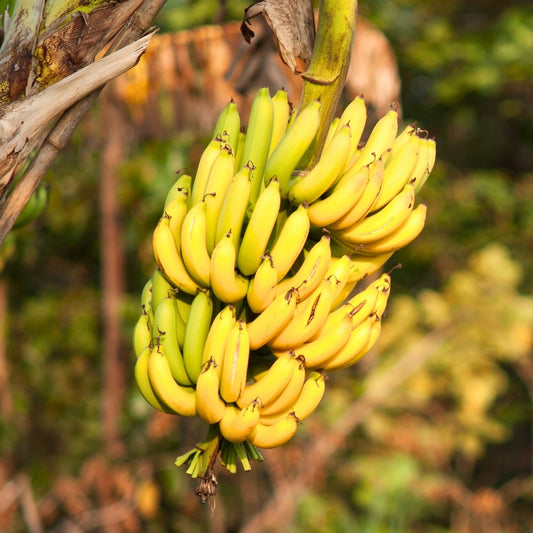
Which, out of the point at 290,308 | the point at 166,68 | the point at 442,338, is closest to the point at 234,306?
the point at 290,308

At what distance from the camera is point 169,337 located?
96 cm

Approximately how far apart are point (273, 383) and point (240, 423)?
62 millimetres

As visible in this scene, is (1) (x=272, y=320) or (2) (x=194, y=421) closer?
(1) (x=272, y=320)

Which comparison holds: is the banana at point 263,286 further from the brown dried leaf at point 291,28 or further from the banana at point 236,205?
the brown dried leaf at point 291,28

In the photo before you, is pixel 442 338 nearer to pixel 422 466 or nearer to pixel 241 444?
pixel 422 466

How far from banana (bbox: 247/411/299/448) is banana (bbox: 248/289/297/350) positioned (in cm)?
10

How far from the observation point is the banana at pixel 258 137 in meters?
0.95

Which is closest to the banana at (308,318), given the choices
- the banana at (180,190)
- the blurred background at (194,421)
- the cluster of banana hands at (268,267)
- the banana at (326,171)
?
the cluster of banana hands at (268,267)

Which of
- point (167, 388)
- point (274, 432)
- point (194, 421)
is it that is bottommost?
point (194, 421)

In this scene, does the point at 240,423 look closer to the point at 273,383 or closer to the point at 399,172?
the point at 273,383

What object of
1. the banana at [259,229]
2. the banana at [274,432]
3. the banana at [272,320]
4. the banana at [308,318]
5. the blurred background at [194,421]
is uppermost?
the banana at [259,229]

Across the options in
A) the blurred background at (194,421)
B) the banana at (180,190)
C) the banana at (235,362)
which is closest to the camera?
the banana at (235,362)

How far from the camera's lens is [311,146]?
0.94 meters

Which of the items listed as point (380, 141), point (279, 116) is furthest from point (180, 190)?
point (380, 141)
